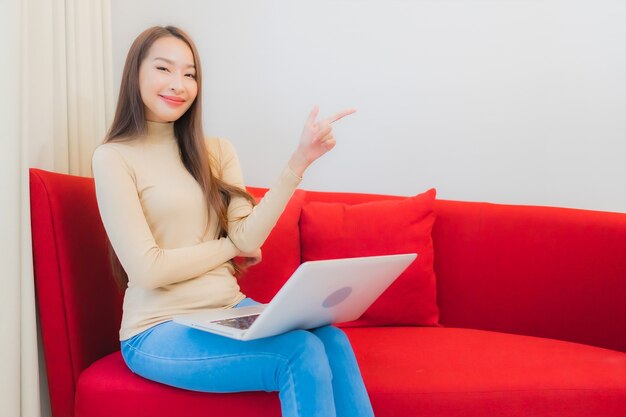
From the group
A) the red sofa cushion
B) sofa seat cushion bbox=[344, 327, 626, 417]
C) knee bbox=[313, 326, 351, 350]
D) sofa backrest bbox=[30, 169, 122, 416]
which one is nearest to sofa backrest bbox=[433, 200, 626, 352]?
sofa seat cushion bbox=[344, 327, 626, 417]

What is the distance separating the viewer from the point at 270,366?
1458 millimetres

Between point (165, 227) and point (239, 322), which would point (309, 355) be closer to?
point (239, 322)

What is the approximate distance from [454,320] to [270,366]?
986 millimetres

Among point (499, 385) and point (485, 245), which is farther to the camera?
point (485, 245)

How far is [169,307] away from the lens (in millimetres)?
1679

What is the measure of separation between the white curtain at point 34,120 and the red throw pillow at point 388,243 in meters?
0.74

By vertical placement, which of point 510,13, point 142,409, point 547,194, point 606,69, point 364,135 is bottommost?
point 142,409

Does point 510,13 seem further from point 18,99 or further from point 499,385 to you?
point 18,99

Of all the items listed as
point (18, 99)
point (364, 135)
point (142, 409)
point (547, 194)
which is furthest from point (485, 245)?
point (18, 99)

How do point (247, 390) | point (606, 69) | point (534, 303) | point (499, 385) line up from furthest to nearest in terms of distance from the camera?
point (606, 69)
point (534, 303)
point (499, 385)
point (247, 390)

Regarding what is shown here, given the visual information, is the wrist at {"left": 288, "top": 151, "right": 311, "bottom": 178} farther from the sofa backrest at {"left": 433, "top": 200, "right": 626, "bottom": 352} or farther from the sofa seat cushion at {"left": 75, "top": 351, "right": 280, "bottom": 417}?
the sofa backrest at {"left": 433, "top": 200, "right": 626, "bottom": 352}

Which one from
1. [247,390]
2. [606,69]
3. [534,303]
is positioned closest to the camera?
[247,390]

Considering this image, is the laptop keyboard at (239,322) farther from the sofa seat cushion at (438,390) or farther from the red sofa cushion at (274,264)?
the red sofa cushion at (274,264)

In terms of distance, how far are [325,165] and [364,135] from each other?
7.0 inches
